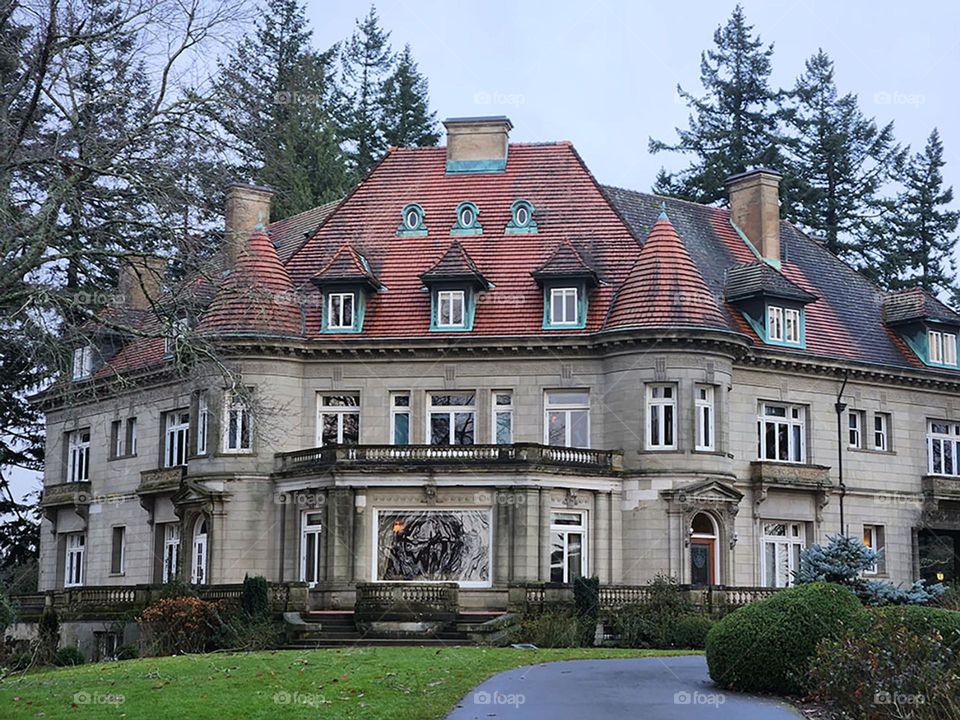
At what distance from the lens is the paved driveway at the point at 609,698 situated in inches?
769

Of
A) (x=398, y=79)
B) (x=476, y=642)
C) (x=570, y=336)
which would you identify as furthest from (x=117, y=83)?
(x=398, y=79)

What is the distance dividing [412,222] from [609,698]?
2671 cm

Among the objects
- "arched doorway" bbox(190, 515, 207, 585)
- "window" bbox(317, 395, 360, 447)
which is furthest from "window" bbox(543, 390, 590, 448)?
"arched doorway" bbox(190, 515, 207, 585)

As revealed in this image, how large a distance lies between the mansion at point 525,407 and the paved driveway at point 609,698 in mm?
13980

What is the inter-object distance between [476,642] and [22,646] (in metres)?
14.9

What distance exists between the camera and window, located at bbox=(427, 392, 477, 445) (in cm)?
4228

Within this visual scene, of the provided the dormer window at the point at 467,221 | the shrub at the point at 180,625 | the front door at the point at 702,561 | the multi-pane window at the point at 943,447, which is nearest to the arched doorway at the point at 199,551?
the shrub at the point at 180,625

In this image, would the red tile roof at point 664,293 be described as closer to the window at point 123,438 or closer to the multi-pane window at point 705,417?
the multi-pane window at point 705,417

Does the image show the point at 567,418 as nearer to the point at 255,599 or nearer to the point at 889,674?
the point at 255,599

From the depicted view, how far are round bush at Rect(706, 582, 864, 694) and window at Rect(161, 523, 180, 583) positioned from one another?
1024 inches

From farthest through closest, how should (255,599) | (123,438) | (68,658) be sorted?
(123,438) < (68,658) < (255,599)

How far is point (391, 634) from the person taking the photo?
34.9 metres

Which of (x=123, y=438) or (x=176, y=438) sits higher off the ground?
(x=123, y=438)

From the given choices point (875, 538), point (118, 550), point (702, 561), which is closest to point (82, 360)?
point (702, 561)
